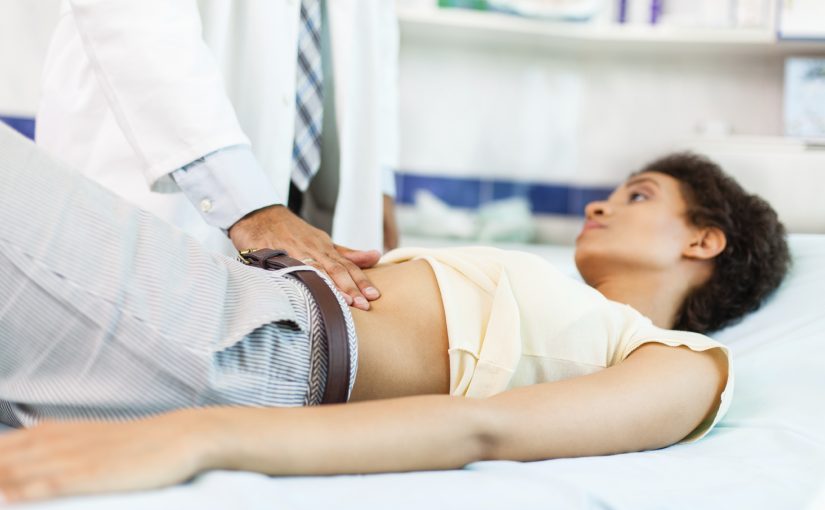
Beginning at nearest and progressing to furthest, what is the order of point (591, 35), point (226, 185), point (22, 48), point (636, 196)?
point (226, 185) → point (636, 196) → point (22, 48) → point (591, 35)

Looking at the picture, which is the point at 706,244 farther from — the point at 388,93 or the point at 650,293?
the point at 388,93

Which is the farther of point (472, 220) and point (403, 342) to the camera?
point (472, 220)

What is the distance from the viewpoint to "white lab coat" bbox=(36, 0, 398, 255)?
4.84 feet

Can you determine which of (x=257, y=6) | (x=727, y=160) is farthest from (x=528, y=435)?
(x=727, y=160)

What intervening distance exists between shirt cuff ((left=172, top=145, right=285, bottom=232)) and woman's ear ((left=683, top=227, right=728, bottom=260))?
76cm

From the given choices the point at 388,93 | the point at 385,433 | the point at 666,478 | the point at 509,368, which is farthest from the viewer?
the point at 388,93

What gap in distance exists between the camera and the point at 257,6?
5.85 feet

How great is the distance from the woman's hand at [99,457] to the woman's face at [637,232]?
3.25 ft

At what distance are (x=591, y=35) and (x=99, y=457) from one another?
8.35ft

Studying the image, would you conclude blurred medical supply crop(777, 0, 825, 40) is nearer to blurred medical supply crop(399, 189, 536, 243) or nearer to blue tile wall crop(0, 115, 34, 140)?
blurred medical supply crop(399, 189, 536, 243)

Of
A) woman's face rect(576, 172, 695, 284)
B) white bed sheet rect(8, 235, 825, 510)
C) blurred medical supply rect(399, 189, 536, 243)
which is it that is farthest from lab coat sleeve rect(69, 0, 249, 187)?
blurred medical supply rect(399, 189, 536, 243)

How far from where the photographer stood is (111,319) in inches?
36.4

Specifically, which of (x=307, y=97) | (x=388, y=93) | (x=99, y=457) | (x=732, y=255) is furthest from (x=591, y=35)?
(x=99, y=457)

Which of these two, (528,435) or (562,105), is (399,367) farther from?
(562,105)
